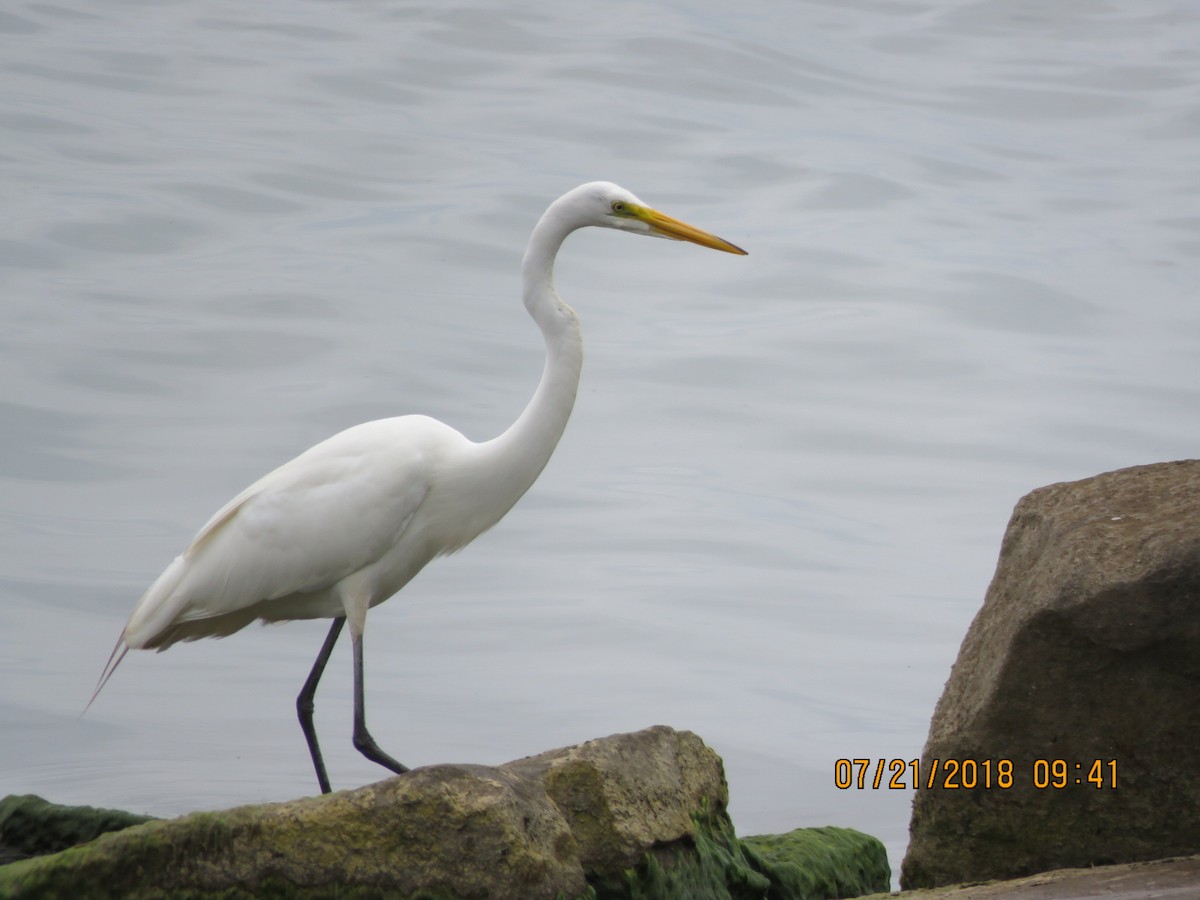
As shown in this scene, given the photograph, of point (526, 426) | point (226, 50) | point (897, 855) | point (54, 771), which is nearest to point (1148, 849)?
point (526, 426)

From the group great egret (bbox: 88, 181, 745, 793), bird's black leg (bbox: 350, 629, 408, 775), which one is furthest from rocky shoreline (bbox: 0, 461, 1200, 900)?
great egret (bbox: 88, 181, 745, 793)

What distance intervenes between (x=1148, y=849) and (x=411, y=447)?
236 cm

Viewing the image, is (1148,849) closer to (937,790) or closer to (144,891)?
(937,790)

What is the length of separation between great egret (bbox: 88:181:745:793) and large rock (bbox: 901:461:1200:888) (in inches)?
57.0

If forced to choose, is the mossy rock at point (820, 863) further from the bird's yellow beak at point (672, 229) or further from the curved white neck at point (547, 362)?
the bird's yellow beak at point (672, 229)

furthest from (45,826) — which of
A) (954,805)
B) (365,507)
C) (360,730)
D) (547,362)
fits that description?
(954,805)

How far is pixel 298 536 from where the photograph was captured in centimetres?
484

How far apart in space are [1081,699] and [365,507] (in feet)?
6.99

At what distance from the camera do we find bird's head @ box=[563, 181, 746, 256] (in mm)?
4785

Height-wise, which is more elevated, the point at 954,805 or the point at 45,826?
the point at 954,805

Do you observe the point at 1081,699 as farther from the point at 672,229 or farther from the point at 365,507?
the point at 365,507

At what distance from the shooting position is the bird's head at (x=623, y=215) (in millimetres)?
4785

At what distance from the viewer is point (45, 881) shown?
3.16 meters
